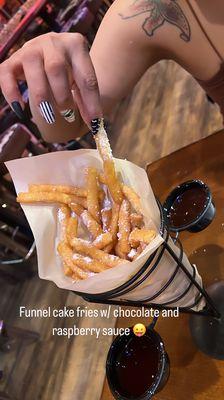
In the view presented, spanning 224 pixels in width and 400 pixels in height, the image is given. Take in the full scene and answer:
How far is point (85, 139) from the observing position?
13.1ft

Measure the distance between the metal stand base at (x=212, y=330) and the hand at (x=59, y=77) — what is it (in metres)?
0.55

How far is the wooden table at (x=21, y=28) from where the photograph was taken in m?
3.82

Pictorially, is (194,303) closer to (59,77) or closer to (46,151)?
(59,77)

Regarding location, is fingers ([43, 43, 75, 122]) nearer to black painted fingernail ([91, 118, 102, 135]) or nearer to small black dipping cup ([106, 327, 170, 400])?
black painted fingernail ([91, 118, 102, 135])

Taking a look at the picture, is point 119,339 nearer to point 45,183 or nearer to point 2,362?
point 45,183

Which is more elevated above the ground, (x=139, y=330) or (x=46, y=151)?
(x=139, y=330)

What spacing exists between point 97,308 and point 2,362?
2.71 ft

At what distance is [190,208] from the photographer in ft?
3.71

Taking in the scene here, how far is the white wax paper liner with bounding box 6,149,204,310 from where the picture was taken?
80 centimetres

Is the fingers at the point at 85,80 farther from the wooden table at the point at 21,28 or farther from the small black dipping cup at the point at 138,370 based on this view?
the wooden table at the point at 21,28

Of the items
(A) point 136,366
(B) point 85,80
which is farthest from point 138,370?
(B) point 85,80

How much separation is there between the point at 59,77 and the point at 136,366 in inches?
25.7

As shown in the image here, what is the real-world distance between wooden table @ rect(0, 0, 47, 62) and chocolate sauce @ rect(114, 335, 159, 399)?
11.4 ft

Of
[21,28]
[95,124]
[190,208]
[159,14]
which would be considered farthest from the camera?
[21,28]
